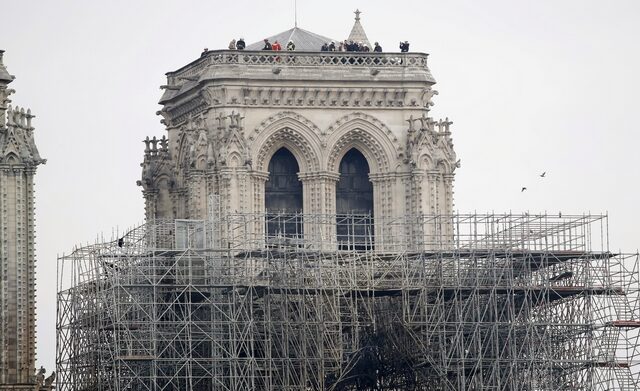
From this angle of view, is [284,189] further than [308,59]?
No

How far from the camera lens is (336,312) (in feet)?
406

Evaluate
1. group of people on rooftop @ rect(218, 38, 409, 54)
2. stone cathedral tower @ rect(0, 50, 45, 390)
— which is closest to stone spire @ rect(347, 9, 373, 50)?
group of people on rooftop @ rect(218, 38, 409, 54)

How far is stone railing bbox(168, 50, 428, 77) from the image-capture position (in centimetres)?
13275

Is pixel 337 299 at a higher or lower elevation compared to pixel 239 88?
lower

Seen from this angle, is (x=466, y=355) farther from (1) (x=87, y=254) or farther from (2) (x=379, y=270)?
(1) (x=87, y=254)

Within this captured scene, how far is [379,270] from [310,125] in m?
8.78

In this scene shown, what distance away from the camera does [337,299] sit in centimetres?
12400

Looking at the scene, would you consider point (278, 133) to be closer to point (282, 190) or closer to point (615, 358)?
point (282, 190)

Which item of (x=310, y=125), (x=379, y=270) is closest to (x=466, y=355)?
(x=379, y=270)

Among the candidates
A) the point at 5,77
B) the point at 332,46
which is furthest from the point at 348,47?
the point at 5,77

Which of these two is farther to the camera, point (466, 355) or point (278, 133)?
point (278, 133)

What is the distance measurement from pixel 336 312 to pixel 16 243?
11.4 m

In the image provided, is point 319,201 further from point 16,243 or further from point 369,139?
point 16,243

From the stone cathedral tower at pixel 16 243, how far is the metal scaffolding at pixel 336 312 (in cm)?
262
